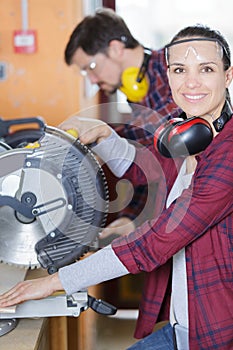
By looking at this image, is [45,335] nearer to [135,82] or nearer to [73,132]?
[73,132]

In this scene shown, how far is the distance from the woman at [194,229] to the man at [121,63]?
0.82m

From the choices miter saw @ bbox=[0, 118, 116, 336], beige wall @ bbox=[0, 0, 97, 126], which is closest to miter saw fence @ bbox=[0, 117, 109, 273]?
miter saw @ bbox=[0, 118, 116, 336]

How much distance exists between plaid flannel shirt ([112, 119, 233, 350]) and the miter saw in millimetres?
108

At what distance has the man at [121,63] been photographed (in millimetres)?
2379

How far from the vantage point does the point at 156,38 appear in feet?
11.9

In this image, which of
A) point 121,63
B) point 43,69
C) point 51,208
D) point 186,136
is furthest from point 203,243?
point 43,69

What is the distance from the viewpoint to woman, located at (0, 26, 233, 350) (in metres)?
1.39

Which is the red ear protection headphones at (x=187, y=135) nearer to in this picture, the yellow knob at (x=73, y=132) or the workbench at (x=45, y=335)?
the yellow knob at (x=73, y=132)

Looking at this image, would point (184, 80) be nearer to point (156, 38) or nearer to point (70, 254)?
point (70, 254)

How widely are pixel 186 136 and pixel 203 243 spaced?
0.80ft

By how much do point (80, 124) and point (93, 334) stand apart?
4.51 feet

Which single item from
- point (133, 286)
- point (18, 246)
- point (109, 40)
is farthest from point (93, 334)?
point (18, 246)

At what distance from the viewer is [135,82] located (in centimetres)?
237

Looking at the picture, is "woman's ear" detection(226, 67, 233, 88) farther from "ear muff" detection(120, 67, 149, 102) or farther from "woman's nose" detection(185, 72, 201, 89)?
"ear muff" detection(120, 67, 149, 102)
